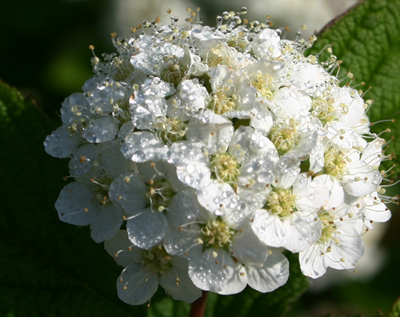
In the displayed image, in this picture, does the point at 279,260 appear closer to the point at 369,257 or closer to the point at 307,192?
the point at 307,192

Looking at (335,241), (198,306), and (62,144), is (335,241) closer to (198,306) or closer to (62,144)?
(198,306)

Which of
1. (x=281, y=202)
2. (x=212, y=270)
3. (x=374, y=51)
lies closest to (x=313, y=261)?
(x=281, y=202)

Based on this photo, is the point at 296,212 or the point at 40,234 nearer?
the point at 296,212

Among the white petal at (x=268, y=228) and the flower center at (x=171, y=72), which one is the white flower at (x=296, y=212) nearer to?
the white petal at (x=268, y=228)

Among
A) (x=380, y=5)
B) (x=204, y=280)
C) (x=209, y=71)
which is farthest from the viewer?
(x=380, y=5)

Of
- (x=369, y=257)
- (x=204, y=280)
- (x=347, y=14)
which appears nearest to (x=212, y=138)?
(x=204, y=280)

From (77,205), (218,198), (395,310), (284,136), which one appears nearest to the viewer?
(218,198)

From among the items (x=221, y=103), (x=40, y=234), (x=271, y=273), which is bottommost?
(x=40, y=234)
